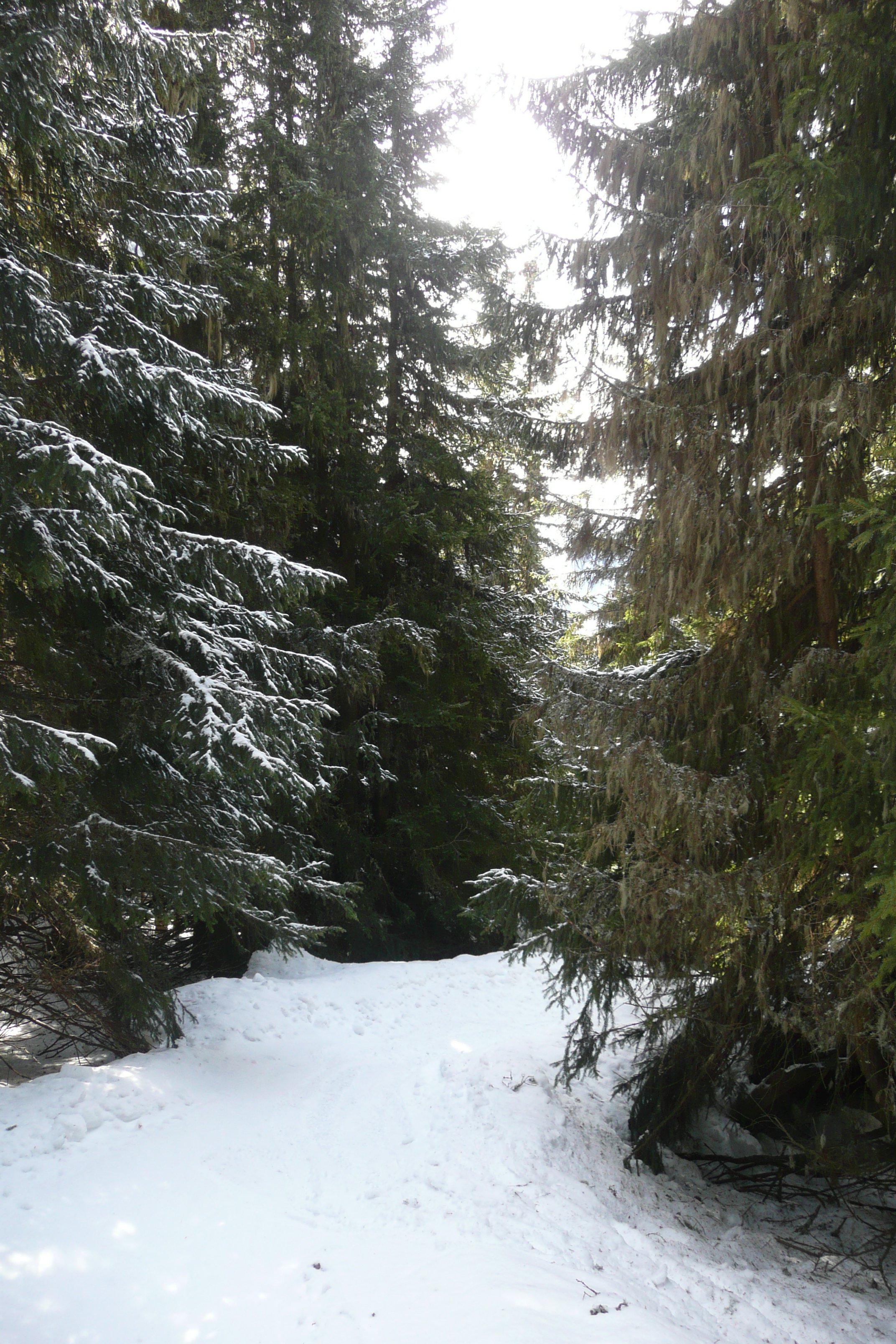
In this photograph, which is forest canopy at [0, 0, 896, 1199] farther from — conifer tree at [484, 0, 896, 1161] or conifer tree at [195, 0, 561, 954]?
conifer tree at [195, 0, 561, 954]

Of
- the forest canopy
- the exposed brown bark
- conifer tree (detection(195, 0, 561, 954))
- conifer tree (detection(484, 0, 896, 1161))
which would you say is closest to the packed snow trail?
the forest canopy

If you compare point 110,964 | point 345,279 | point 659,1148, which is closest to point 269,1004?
point 110,964

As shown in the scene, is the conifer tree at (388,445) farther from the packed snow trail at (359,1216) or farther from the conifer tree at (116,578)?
the packed snow trail at (359,1216)

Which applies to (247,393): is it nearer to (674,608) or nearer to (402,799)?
(674,608)

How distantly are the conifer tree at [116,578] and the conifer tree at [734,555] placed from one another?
240cm

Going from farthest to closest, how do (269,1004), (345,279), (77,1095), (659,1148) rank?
(345,279), (269,1004), (659,1148), (77,1095)

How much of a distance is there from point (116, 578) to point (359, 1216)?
4343mm

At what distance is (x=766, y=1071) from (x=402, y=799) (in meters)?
6.38

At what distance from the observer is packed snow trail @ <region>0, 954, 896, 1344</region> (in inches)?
142

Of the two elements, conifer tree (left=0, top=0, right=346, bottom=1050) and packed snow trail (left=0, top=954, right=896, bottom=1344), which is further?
conifer tree (left=0, top=0, right=346, bottom=1050)

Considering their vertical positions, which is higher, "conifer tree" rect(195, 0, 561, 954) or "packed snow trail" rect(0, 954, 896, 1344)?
"conifer tree" rect(195, 0, 561, 954)

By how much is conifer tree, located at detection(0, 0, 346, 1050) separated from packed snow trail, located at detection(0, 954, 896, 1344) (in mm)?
1000

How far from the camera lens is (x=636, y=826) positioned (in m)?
5.08

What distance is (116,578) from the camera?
208 inches
